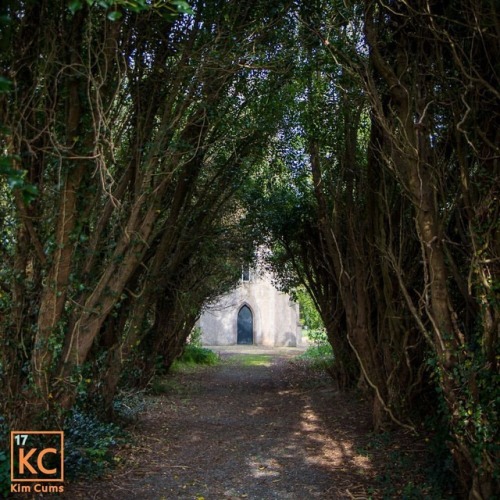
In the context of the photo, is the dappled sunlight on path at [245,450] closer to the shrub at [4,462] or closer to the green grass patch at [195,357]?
the shrub at [4,462]

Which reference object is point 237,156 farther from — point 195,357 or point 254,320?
point 254,320

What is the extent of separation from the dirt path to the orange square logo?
0.91ft

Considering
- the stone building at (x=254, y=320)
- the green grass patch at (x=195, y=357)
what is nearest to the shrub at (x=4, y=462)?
the green grass patch at (x=195, y=357)

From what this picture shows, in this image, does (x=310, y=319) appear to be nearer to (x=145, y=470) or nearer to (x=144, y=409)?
(x=144, y=409)

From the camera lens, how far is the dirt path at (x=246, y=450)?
562 cm

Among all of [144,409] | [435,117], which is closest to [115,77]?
[435,117]

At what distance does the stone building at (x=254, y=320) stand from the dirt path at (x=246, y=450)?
23568mm

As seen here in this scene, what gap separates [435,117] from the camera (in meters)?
5.63

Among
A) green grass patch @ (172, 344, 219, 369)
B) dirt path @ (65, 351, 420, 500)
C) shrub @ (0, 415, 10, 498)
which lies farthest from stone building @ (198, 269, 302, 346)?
shrub @ (0, 415, 10, 498)

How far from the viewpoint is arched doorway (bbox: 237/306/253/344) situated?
37.5 m

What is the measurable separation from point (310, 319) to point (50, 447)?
26681 millimetres

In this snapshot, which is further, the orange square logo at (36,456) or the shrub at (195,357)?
the shrub at (195,357)

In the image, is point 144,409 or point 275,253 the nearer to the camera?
point 144,409

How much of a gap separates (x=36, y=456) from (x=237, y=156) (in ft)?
18.1
